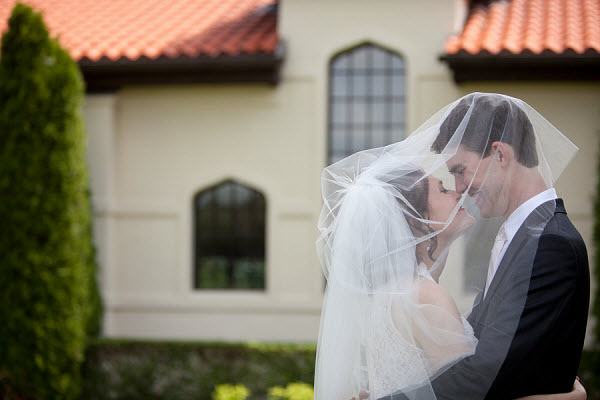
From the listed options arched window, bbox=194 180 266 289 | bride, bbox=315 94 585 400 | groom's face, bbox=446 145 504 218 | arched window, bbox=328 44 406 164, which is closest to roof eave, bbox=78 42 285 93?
arched window, bbox=328 44 406 164

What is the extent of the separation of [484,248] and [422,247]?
255 millimetres

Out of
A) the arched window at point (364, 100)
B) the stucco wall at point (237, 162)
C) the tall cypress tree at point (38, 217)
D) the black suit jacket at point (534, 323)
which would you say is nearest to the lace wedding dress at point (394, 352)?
the black suit jacket at point (534, 323)

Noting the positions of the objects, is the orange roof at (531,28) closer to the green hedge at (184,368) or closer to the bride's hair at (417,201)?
the green hedge at (184,368)

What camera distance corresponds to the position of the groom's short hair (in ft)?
7.81

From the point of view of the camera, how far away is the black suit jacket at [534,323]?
2162 mm

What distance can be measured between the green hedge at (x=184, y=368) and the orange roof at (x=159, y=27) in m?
3.89

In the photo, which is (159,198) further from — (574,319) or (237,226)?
(574,319)

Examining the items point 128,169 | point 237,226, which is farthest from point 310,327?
point 128,169

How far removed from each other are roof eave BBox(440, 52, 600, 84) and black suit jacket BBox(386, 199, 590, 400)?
590 centimetres

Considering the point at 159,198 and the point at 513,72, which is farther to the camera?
the point at 159,198

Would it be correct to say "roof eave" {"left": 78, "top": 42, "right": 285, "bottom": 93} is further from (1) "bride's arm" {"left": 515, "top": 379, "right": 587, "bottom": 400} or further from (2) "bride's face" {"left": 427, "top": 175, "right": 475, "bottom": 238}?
(1) "bride's arm" {"left": 515, "top": 379, "right": 587, "bottom": 400}

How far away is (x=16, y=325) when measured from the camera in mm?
7148

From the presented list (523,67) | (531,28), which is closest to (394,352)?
(523,67)

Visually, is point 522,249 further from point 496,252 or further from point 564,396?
point 564,396
